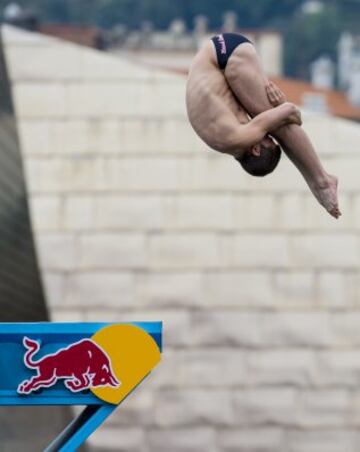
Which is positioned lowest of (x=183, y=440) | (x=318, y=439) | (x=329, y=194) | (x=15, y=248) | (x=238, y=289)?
(x=183, y=440)

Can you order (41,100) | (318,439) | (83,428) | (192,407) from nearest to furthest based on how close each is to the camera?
1. (83,428)
2. (41,100)
3. (192,407)
4. (318,439)

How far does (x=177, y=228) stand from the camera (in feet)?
87.8

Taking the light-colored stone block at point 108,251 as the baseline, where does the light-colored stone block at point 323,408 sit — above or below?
below

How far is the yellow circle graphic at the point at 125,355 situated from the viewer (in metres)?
14.6

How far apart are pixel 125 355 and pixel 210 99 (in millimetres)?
3434

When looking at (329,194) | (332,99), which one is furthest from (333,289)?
(332,99)

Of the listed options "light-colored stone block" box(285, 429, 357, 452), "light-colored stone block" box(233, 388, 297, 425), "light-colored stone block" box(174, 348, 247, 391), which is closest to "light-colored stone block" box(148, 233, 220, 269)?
"light-colored stone block" box(174, 348, 247, 391)

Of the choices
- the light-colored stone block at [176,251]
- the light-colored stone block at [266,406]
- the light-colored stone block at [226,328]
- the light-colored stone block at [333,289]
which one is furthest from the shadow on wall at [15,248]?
the light-colored stone block at [333,289]

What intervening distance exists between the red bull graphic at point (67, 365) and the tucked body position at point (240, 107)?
3.05 metres

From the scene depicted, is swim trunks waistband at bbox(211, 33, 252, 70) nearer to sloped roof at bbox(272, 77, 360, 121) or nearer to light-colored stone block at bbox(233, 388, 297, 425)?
light-colored stone block at bbox(233, 388, 297, 425)

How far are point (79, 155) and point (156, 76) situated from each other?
5.24 ft

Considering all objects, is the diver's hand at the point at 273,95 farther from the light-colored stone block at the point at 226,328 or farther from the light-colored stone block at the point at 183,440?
the light-colored stone block at the point at 183,440

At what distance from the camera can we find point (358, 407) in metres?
27.2

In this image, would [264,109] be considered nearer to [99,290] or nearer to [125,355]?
[125,355]
